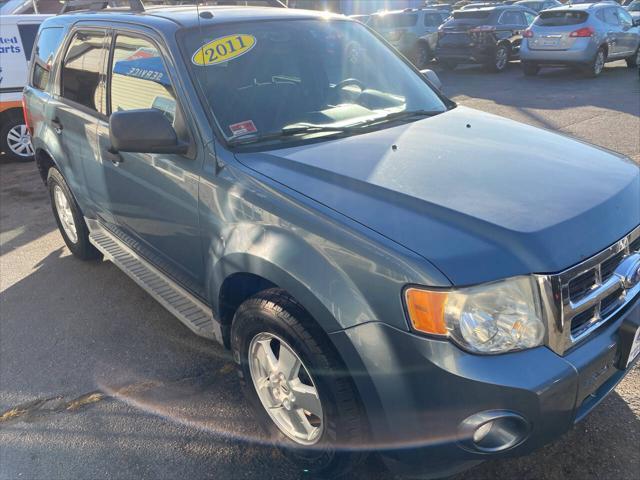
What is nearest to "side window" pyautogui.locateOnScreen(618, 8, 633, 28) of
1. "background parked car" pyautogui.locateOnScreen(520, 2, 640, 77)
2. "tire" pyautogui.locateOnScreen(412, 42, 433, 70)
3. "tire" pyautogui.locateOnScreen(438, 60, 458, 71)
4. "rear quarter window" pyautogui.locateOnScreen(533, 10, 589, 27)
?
"background parked car" pyautogui.locateOnScreen(520, 2, 640, 77)

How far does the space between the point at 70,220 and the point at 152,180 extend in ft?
6.92

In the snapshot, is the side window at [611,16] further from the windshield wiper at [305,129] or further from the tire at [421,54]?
the windshield wiper at [305,129]

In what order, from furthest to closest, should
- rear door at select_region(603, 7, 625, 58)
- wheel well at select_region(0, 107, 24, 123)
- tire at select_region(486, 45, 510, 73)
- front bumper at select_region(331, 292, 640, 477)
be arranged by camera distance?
tire at select_region(486, 45, 510, 73) → rear door at select_region(603, 7, 625, 58) → wheel well at select_region(0, 107, 24, 123) → front bumper at select_region(331, 292, 640, 477)

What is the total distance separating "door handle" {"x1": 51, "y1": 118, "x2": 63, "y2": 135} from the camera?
425cm

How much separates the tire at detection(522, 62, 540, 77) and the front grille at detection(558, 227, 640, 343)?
42.1 feet

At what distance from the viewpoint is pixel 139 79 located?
3.19 m

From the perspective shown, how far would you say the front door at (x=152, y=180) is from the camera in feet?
9.24

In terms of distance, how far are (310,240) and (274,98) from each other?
1.13 metres

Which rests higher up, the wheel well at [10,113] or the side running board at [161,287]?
the wheel well at [10,113]

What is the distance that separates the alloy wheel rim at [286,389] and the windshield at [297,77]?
1.01 metres

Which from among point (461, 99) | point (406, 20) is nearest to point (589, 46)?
point (461, 99)

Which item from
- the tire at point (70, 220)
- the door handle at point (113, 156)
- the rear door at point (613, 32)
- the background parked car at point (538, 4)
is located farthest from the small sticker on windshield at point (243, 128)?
the background parked car at point (538, 4)

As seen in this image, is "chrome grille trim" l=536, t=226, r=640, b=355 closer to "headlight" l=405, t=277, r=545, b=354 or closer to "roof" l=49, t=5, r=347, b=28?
"headlight" l=405, t=277, r=545, b=354

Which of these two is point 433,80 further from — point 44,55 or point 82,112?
point 44,55
